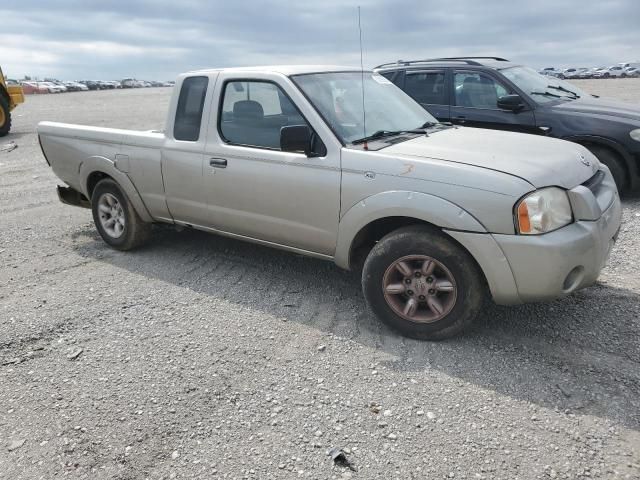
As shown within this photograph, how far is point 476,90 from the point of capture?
746 centimetres

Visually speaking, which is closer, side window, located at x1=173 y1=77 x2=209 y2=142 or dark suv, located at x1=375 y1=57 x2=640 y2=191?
side window, located at x1=173 y1=77 x2=209 y2=142

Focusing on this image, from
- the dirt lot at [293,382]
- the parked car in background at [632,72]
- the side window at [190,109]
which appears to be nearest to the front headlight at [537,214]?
the dirt lot at [293,382]

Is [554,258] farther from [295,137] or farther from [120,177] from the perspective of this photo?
[120,177]

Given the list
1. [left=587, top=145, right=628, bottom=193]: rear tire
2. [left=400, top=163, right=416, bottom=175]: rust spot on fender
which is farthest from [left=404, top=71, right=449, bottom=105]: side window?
[left=400, top=163, right=416, bottom=175]: rust spot on fender

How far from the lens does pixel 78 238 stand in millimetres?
6148

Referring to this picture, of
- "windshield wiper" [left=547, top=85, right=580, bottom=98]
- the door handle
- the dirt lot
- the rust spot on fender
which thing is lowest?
the dirt lot

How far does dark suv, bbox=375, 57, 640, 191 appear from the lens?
263 inches

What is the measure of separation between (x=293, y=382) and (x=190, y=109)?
8.77 feet

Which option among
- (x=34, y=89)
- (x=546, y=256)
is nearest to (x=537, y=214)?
(x=546, y=256)

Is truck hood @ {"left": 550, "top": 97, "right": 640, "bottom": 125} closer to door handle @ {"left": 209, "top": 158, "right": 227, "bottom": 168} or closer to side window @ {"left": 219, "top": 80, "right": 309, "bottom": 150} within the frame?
side window @ {"left": 219, "top": 80, "right": 309, "bottom": 150}

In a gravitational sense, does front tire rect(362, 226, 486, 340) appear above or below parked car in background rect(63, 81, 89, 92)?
below

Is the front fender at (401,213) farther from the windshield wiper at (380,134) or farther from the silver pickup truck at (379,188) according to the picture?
the windshield wiper at (380,134)

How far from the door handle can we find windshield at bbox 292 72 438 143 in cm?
87

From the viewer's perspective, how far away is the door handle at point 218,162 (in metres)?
4.39
